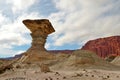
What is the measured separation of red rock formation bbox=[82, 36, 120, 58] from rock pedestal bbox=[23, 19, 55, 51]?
122386 millimetres

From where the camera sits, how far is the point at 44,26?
108ft

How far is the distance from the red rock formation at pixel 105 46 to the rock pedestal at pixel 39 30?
4818 inches

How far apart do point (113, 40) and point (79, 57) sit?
13926 centimetres

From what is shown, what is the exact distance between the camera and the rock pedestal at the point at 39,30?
107 feet

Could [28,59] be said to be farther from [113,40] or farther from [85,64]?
[113,40]

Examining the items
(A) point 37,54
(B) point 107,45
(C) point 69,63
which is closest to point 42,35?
(A) point 37,54

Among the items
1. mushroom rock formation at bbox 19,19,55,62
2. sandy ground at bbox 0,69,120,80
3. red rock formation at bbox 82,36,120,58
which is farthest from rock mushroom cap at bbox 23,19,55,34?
red rock formation at bbox 82,36,120,58

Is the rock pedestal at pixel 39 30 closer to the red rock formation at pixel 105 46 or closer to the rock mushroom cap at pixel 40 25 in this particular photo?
the rock mushroom cap at pixel 40 25

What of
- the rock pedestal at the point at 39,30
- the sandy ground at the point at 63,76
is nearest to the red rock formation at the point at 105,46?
the rock pedestal at the point at 39,30

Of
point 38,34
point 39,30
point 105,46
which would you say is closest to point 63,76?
point 38,34

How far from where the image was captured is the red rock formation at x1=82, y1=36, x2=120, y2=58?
504 ft

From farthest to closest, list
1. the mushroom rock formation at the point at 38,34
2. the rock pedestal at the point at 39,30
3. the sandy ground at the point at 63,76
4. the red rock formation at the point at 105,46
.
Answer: the red rock formation at the point at 105,46, the rock pedestal at the point at 39,30, the mushroom rock formation at the point at 38,34, the sandy ground at the point at 63,76

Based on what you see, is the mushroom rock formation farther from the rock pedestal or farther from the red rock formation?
the red rock formation

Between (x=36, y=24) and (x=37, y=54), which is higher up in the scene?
(x=36, y=24)
